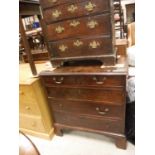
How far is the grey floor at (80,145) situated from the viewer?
1528mm

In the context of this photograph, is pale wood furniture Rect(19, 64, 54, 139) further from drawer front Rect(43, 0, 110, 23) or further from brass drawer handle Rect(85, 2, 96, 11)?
brass drawer handle Rect(85, 2, 96, 11)

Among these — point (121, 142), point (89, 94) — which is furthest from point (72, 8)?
point (121, 142)

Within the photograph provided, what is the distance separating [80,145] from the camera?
1660 millimetres

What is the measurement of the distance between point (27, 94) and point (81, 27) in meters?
0.89

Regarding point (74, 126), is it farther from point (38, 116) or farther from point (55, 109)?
point (38, 116)

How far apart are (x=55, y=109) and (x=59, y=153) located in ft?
1.46

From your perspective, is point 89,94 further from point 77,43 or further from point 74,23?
point 74,23

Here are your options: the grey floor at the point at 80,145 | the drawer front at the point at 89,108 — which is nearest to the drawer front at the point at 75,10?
the drawer front at the point at 89,108

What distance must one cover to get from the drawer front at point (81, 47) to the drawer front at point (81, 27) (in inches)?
1.9

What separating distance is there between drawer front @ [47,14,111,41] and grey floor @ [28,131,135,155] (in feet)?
3.59

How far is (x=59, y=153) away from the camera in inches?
63.6

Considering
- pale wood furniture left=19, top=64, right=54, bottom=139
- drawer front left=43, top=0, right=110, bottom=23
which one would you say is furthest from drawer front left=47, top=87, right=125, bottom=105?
drawer front left=43, top=0, right=110, bottom=23

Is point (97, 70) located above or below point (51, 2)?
below
